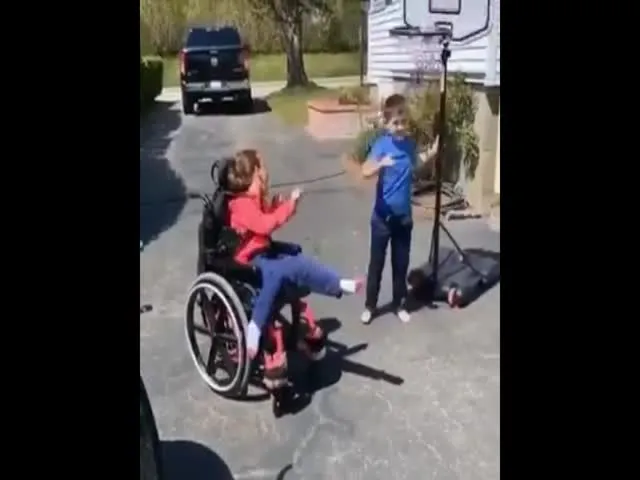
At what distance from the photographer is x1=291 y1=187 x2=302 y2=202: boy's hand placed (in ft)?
4.52

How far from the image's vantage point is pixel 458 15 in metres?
1.37

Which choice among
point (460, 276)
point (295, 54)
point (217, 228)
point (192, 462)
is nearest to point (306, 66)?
point (295, 54)

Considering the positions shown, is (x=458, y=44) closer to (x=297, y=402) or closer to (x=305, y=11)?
(x=305, y=11)

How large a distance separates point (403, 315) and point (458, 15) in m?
0.40

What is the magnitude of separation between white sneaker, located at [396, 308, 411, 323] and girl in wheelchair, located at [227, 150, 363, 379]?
0.11 meters

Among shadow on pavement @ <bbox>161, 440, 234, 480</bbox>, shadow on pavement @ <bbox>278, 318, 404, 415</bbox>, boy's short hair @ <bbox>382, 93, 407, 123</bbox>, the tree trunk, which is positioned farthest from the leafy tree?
shadow on pavement @ <bbox>161, 440, 234, 480</bbox>

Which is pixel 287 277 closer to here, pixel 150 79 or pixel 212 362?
pixel 212 362

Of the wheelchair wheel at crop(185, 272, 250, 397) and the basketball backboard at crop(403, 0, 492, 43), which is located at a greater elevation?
the basketball backboard at crop(403, 0, 492, 43)

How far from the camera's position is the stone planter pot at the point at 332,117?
139cm

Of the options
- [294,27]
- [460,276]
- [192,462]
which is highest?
[294,27]

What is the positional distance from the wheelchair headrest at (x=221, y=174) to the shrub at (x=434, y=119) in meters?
0.17

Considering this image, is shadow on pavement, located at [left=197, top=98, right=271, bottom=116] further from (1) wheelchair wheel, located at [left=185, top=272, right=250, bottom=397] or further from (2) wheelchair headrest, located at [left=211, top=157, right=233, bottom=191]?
(1) wheelchair wheel, located at [left=185, top=272, right=250, bottom=397]
